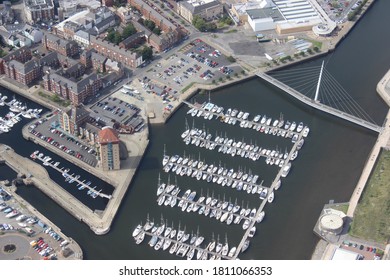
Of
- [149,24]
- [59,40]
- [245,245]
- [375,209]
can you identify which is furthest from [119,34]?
[375,209]

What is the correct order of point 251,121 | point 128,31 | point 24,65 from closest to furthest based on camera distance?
point 251,121
point 24,65
point 128,31

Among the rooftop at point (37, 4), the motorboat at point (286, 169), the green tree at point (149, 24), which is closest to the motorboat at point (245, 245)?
the motorboat at point (286, 169)

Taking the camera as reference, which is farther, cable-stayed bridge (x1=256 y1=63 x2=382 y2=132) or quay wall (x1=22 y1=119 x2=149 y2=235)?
cable-stayed bridge (x1=256 y1=63 x2=382 y2=132)

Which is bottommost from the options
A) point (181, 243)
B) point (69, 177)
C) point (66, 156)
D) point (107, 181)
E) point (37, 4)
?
point (69, 177)

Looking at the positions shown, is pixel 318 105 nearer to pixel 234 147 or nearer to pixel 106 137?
pixel 234 147

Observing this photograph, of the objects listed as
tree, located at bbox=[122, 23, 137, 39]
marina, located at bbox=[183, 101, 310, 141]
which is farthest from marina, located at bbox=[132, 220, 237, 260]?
tree, located at bbox=[122, 23, 137, 39]

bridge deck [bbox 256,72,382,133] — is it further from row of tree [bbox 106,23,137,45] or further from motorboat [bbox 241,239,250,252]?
motorboat [bbox 241,239,250,252]

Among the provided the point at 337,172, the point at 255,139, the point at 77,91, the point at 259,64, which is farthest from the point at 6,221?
the point at 259,64
